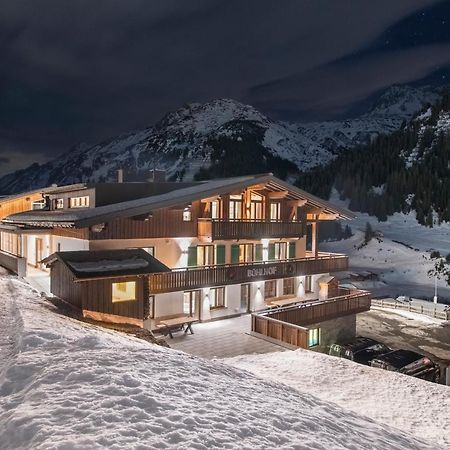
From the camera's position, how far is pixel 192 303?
21875mm

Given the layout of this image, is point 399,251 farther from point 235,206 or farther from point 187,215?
point 187,215

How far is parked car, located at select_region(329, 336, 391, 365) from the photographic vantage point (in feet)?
66.1

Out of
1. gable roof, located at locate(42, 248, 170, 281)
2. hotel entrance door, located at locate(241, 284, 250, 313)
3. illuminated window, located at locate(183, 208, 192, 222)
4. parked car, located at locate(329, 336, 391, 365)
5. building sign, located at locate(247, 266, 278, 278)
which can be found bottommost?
parked car, located at locate(329, 336, 391, 365)

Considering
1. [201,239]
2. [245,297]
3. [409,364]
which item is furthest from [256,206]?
[409,364]

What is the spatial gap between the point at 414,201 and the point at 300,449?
102 metres

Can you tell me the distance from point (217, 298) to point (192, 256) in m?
2.89

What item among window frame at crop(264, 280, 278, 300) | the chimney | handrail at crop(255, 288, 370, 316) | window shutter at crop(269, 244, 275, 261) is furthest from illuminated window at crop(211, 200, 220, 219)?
handrail at crop(255, 288, 370, 316)

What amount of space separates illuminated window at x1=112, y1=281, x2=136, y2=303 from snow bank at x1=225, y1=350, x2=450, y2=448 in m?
5.16

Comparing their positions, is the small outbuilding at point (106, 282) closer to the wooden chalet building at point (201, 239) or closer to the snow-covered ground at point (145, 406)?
the wooden chalet building at point (201, 239)

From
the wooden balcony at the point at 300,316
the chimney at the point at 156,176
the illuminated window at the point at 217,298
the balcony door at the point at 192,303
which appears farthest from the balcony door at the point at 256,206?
the balcony door at the point at 192,303

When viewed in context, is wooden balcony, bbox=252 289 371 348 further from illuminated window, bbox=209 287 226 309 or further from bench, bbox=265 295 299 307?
illuminated window, bbox=209 287 226 309

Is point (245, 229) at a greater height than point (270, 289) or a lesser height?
greater

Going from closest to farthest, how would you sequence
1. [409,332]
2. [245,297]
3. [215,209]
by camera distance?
[245,297]
[215,209]
[409,332]

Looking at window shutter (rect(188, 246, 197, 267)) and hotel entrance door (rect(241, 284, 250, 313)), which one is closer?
window shutter (rect(188, 246, 197, 267))
